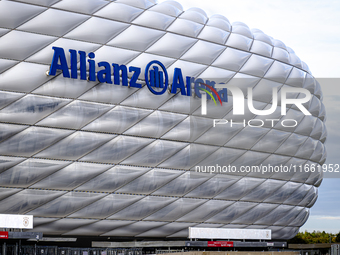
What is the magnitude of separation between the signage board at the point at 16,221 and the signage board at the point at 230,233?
7.09 metres

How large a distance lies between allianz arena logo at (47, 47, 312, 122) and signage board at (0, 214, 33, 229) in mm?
5408

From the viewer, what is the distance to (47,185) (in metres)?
17.9

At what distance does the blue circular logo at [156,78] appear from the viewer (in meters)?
19.7

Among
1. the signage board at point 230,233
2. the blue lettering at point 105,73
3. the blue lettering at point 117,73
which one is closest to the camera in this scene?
the blue lettering at point 105,73

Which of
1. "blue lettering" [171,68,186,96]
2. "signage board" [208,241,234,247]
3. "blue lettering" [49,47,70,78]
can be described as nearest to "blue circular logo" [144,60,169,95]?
"blue lettering" [171,68,186,96]

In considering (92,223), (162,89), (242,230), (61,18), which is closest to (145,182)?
(92,223)

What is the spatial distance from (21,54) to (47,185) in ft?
16.5

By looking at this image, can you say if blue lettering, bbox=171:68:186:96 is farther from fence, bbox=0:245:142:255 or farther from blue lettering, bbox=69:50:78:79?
fence, bbox=0:245:142:255

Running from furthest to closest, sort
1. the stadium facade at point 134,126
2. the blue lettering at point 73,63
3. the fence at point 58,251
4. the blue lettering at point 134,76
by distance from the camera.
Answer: the blue lettering at point 134,76, the blue lettering at point 73,63, the fence at point 58,251, the stadium facade at point 134,126

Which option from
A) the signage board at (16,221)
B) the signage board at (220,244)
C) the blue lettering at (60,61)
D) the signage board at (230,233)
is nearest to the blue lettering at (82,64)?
the blue lettering at (60,61)

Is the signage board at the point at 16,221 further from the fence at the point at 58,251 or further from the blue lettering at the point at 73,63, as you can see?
the blue lettering at the point at 73,63

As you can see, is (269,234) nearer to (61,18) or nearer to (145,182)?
(145,182)

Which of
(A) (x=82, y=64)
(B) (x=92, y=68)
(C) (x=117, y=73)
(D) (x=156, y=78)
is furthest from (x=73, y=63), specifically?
(D) (x=156, y=78)

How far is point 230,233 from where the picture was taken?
2195 centimetres
